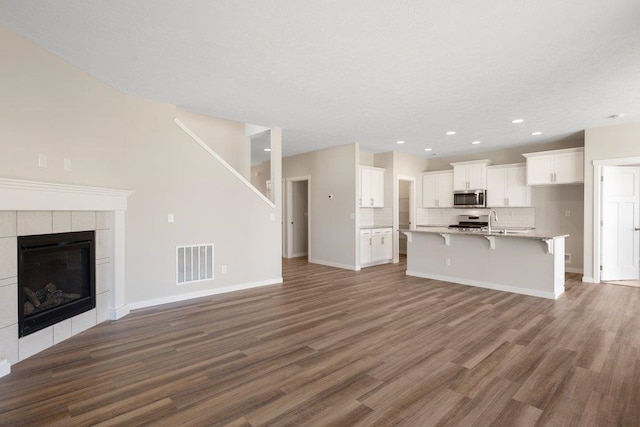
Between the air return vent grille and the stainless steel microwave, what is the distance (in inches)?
230

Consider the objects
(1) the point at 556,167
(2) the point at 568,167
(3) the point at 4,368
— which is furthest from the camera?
(1) the point at 556,167

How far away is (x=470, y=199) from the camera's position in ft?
24.8

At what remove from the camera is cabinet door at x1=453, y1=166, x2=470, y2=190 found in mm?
7715

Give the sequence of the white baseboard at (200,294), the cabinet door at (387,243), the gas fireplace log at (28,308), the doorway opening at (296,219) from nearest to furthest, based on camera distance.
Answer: the gas fireplace log at (28,308), the white baseboard at (200,294), the cabinet door at (387,243), the doorway opening at (296,219)

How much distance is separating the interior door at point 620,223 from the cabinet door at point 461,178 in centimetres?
260

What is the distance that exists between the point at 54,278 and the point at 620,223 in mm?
8206

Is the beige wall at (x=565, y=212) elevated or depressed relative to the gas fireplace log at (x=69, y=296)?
elevated

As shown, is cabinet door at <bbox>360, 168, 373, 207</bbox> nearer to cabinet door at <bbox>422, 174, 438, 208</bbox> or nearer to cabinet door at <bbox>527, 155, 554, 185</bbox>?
cabinet door at <bbox>422, 174, 438, 208</bbox>

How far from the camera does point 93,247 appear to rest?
3553 mm

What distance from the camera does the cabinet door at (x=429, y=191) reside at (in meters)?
8.34

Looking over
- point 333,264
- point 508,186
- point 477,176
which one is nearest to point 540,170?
point 508,186

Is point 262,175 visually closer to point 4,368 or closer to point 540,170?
point 540,170

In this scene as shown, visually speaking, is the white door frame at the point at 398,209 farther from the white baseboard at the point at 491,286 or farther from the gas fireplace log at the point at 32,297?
the gas fireplace log at the point at 32,297

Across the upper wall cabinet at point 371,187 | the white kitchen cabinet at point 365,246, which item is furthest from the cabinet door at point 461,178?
the white kitchen cabinet at point 365,246
